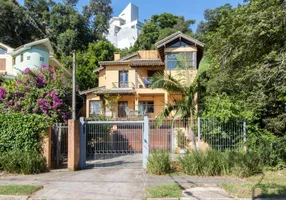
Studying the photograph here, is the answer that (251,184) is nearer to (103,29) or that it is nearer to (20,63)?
(20,63)

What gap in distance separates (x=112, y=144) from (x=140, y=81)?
13.0 metres

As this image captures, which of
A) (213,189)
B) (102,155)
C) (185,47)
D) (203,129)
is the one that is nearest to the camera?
(213,189)

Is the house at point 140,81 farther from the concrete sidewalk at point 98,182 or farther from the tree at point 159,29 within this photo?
the tree at point 159,29

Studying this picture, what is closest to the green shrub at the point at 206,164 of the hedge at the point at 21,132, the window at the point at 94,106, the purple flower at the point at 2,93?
the hedge at the point at 21,132

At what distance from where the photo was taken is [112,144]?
13562 mm

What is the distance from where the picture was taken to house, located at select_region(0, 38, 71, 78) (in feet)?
96.3

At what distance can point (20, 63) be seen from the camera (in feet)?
97.7

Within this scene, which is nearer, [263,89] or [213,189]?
[213,189]

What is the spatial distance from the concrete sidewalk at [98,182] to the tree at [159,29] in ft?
99.9

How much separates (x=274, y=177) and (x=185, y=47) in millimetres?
16328

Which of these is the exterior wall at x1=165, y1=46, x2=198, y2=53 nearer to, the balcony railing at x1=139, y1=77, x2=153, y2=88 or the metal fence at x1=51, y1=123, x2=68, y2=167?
the balcony railing at x1=139, y1=77, x2=153, y2=88

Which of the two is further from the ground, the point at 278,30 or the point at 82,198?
the point at 278,30

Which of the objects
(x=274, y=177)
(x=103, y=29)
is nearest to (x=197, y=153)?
(x=274, y=177)

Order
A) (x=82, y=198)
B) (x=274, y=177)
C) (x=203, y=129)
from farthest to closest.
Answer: (x=203, y=129) < (x=274, y=177) < (x=82, y=198)
